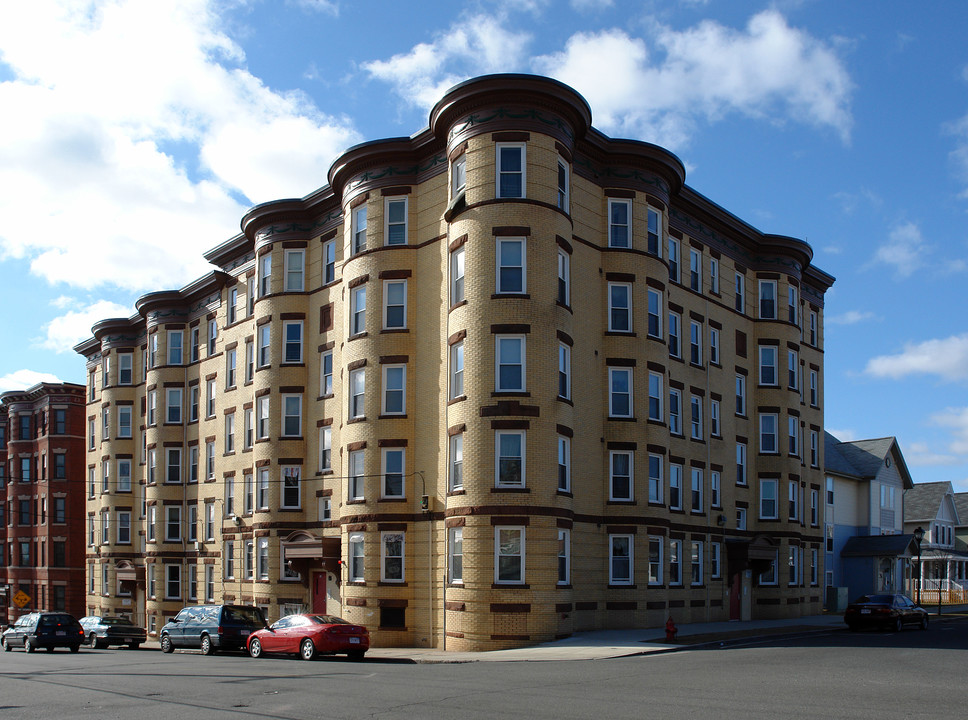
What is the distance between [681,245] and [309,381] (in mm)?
16472

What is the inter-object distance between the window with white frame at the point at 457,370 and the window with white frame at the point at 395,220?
5365 millimetres

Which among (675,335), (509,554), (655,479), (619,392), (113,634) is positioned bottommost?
(113,634)

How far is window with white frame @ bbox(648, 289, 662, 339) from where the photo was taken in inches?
1432

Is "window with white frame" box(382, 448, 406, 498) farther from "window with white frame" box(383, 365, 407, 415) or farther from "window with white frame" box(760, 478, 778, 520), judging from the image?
"window with white frame" box(760, 478, 778, 520)

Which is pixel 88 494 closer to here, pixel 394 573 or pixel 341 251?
pixel 341 251

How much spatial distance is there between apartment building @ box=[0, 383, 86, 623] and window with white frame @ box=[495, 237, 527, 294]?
48.7 m

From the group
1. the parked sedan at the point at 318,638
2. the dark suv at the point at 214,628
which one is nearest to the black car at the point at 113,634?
the dark suv at the point at 214,628

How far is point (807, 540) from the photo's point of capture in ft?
154

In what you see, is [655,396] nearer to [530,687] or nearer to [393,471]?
[393,471]

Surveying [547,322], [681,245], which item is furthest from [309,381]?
[681,245]

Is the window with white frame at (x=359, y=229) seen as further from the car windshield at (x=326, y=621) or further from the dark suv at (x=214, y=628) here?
the car windshield at (x=326, y=621)

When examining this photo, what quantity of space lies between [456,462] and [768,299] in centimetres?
2129

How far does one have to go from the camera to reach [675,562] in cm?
3794

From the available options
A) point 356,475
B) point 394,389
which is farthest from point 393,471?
point 394,389
